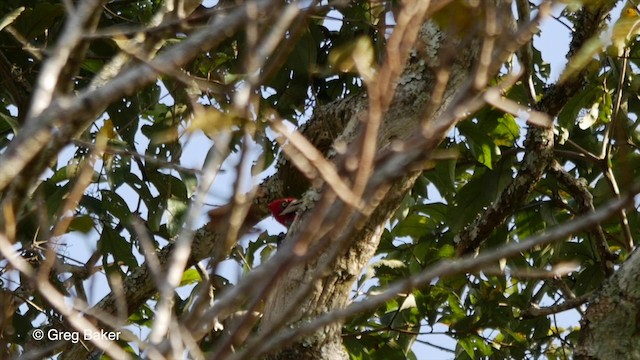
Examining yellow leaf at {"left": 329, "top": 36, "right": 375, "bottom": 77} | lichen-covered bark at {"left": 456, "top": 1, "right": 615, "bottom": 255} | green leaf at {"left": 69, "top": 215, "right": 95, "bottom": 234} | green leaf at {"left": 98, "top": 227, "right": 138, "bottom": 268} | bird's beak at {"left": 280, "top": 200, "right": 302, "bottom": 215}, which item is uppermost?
lichen-covered bark at {"left": 456, "top": 1, "right": 615, "bottom": 255}

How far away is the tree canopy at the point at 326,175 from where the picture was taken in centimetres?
115

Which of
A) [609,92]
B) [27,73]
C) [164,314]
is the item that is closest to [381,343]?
[609,92]

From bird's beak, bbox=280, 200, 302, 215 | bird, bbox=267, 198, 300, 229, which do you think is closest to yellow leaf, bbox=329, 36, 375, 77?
bird's beak, bbox=280, 200, 302, 215

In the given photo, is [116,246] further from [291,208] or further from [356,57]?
[356,57]

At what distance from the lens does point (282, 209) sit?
3432 mm

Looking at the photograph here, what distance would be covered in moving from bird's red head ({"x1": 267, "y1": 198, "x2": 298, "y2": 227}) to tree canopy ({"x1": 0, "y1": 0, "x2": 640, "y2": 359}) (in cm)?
4

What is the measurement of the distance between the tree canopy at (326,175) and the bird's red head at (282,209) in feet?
0.12

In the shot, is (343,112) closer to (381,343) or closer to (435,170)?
(435,170)

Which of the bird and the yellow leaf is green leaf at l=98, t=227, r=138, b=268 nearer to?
the bird

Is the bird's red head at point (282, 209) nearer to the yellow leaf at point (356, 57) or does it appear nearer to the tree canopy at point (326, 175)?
the tree canopy at point (326, 175)

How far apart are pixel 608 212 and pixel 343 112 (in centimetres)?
185

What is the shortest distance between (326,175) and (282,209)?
2348 millimetres

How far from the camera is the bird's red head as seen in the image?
333 centimetres

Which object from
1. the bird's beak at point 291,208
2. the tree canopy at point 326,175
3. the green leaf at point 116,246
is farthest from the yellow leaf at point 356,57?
the green leaf at point 116,246
